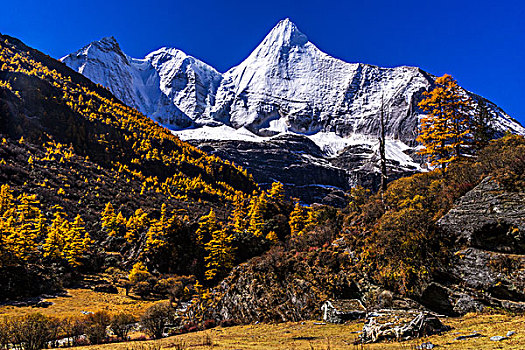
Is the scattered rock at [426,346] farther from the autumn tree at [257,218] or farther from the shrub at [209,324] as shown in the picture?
the autumn tree at [257,218]

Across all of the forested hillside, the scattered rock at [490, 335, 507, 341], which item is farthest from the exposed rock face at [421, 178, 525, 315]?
the forested hillside

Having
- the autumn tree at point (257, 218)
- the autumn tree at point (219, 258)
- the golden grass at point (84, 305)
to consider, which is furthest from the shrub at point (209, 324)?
the autumn tree at point (257, 218)

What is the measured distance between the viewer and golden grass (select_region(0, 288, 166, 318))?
3011 centimetres

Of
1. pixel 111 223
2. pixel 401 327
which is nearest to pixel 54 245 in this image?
pixel 111 223

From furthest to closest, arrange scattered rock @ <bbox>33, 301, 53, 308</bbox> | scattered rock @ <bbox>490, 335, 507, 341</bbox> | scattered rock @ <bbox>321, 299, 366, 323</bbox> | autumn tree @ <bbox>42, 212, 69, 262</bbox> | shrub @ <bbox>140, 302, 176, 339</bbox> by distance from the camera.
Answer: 1. autumn tree @ <bbox>42, 212, 69, 262</bbox>
2. scattered rock @ <bbox>33, 301, 53, 308</bbox>
3. shrub @ <bbox>140, 302, 176, 339</bbox>
4. scattered rock @ <bbox>321, 299, 366, 323</bbox>
5. scattered rock @ <bbox>490, 335, 507, 341</bbox>

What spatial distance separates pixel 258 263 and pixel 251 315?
4011 mm

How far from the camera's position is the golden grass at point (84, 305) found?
30109 millimetres

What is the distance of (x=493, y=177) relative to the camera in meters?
15.5

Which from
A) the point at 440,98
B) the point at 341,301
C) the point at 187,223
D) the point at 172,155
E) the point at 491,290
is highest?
the point at 172,155

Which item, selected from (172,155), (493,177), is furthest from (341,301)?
(172,155)

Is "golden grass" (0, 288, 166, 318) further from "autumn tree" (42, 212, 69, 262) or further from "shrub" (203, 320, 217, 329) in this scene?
"shrub" (203, 320, 217, 329)

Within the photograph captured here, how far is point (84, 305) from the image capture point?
34781mm

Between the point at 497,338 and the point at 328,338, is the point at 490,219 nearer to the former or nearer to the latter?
the point at 497,338

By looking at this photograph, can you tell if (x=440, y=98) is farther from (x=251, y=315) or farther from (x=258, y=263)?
(x=251, y=315)
